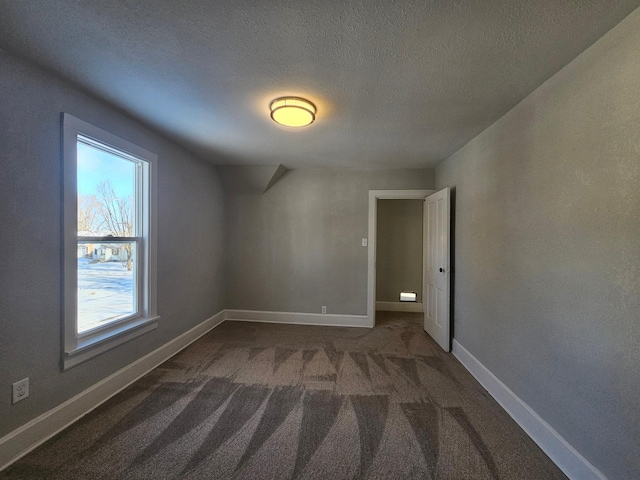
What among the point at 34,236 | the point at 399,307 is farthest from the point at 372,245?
the point at 34,236

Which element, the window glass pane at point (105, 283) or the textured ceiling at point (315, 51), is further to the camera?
the window glass pane at point (105, 283)

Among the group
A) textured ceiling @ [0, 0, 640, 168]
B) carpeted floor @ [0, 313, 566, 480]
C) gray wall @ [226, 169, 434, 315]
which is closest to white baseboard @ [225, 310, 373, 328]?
gray wall @ [226, 169, 434, 315]

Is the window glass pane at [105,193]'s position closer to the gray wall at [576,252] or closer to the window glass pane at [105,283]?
the window glass pane at [105,283]

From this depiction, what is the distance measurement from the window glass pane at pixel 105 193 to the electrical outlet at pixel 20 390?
0.99 m

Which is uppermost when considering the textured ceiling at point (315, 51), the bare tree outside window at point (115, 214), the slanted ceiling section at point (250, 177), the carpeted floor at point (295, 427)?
the textured ceiling at point (315, 51)

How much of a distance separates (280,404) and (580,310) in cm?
207

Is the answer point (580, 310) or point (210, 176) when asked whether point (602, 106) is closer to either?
point (580, 310)

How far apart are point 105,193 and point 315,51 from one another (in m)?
2.03

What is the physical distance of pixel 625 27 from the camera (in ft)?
4.09

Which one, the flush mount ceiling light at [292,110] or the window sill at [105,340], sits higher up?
the flush mount ceiling light at [292,110]

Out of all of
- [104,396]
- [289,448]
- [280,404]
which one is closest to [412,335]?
[280,404]

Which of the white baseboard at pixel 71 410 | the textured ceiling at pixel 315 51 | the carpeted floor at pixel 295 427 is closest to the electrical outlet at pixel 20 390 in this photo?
the white baseboard at pixel 71 410

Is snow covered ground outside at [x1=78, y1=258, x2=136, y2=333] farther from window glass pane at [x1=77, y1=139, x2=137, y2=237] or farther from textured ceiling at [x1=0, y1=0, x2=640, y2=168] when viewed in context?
textured ceiling at [x1=0, y1=0, x2=640, y2=168]

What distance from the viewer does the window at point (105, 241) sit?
1881mm
